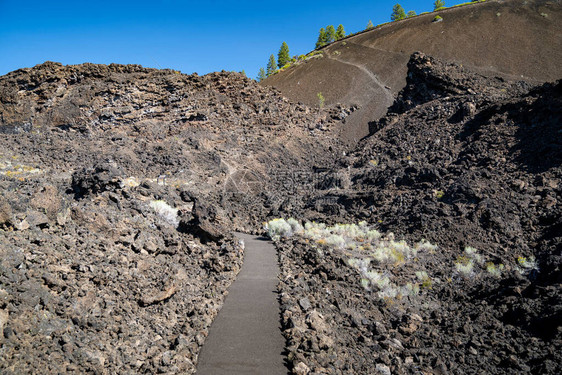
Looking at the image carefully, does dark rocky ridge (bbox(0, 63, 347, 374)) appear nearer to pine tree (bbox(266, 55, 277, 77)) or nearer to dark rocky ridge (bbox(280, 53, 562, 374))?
dark rocky ridge (bbox(280, 53, 562, 374))

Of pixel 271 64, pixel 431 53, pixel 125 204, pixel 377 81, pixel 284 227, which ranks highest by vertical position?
pixel 271 64

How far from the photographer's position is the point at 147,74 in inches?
1017

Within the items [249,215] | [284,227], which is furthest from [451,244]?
[249,215]

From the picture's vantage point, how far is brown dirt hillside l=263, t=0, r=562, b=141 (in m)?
35.5

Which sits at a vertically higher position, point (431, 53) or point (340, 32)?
point (340, 32)

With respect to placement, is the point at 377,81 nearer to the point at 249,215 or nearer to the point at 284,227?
the point at 249,215

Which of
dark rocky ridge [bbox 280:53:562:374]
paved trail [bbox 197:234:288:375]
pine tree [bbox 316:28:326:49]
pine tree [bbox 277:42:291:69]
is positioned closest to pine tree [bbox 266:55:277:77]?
pine tree [bbox 277:42:291:69]

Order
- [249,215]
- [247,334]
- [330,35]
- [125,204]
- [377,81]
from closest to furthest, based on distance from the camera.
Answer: [247,334], [125,204], [249,215], [377,81], [330,35]

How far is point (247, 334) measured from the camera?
584 cm

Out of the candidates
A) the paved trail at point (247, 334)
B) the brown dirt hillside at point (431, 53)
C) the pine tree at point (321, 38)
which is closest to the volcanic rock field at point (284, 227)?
the paved trail at point (247, 334)

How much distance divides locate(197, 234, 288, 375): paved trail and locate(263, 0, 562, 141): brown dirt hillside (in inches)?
928

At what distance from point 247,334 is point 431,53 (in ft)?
151

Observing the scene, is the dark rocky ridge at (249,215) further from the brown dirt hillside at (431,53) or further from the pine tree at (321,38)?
the pine tree at (321,38)

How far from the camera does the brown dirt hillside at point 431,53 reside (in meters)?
35.5
